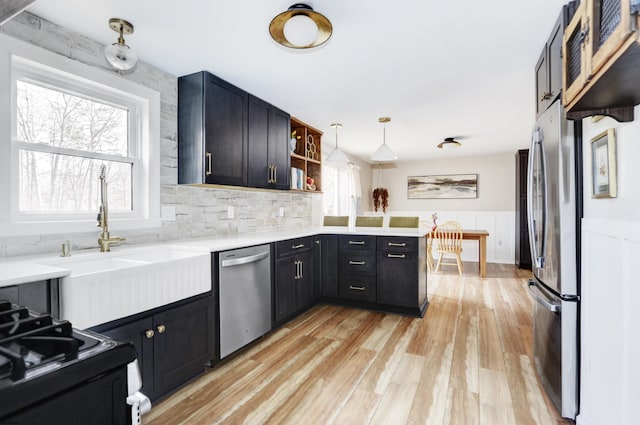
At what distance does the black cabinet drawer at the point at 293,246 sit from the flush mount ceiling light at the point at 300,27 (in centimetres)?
165

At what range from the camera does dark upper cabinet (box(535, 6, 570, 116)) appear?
5.71 ft

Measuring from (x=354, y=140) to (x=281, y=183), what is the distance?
2.09 m

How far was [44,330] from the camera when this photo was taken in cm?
67

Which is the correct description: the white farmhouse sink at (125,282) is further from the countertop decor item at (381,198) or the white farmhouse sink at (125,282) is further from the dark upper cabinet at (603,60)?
the countertop decor item at (381,198)

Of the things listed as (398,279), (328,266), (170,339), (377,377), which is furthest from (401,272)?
(170,339)

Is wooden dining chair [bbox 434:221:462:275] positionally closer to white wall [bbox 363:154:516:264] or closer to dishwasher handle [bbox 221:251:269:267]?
white wall [bbox 363:154:516:264]

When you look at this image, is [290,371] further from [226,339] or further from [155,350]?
[155,350]

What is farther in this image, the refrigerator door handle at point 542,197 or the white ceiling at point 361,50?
the refrigerator door handle at point 542,197

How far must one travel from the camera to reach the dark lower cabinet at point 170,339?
1.71m

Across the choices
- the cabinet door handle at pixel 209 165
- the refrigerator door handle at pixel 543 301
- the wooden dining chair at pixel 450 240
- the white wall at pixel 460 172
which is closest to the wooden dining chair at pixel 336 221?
the wooden dining chair at pixel 450 240

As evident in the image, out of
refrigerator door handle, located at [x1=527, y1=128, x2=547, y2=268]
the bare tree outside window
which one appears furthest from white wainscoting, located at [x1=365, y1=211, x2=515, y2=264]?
the bare tree outside window

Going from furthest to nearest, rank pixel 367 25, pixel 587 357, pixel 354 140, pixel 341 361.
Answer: pixel 354 140
pixel 341 361
pixel 367 25
pixel 587 357

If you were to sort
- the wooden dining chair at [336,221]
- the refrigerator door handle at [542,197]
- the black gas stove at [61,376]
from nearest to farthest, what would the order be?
the black gas stove at [61,376]
the refrigerator door handle at [542,197]
the wooden dining chair at [336,221]

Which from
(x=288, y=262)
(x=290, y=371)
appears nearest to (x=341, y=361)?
(x=290, y=371)
